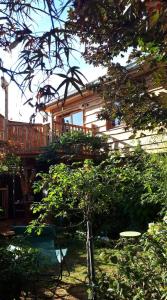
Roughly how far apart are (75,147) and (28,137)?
5.63ft

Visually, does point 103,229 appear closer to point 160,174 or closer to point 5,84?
point 160,174

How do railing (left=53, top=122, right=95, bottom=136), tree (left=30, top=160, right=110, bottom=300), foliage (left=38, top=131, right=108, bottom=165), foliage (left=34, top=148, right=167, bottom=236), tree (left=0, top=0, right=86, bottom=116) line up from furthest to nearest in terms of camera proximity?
railing (left=53, top=122, right=95, bottom=136) < foliage (left=38, top=131, right=108, bottom=165) < foliage (left=34, top=148, right=167, bottom=236) < tree (left=30, top=160, right=110, bottom=300) < tree (left=0, top=0, right=86, bottom=116)

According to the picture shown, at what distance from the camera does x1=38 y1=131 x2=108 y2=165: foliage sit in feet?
42.0

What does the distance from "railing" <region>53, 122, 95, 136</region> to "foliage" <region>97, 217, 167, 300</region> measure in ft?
34.7

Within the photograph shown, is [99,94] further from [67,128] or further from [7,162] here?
[67,128]

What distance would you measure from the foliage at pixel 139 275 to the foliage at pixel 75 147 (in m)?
8.98

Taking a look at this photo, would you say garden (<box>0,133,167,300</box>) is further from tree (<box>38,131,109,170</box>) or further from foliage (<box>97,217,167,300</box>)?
tree (<box>38,131,109,170</box>)

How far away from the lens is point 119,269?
3559 millimetres

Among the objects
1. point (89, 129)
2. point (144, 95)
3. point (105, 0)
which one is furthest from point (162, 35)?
point (89, 129)

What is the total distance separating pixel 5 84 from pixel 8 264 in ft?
11.8

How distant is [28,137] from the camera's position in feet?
44.3

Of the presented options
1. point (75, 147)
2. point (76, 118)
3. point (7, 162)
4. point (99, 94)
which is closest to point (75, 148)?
point (75, 147)

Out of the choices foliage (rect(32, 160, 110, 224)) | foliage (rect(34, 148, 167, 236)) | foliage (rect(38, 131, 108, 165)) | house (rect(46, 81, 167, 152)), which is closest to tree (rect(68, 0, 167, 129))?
foliage (rect(32, 160, 110, 224))

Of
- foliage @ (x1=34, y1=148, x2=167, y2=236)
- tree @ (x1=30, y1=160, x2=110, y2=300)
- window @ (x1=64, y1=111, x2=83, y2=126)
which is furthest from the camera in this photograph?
window @ (x1=64, y1=111, x2=83, y2=126)
